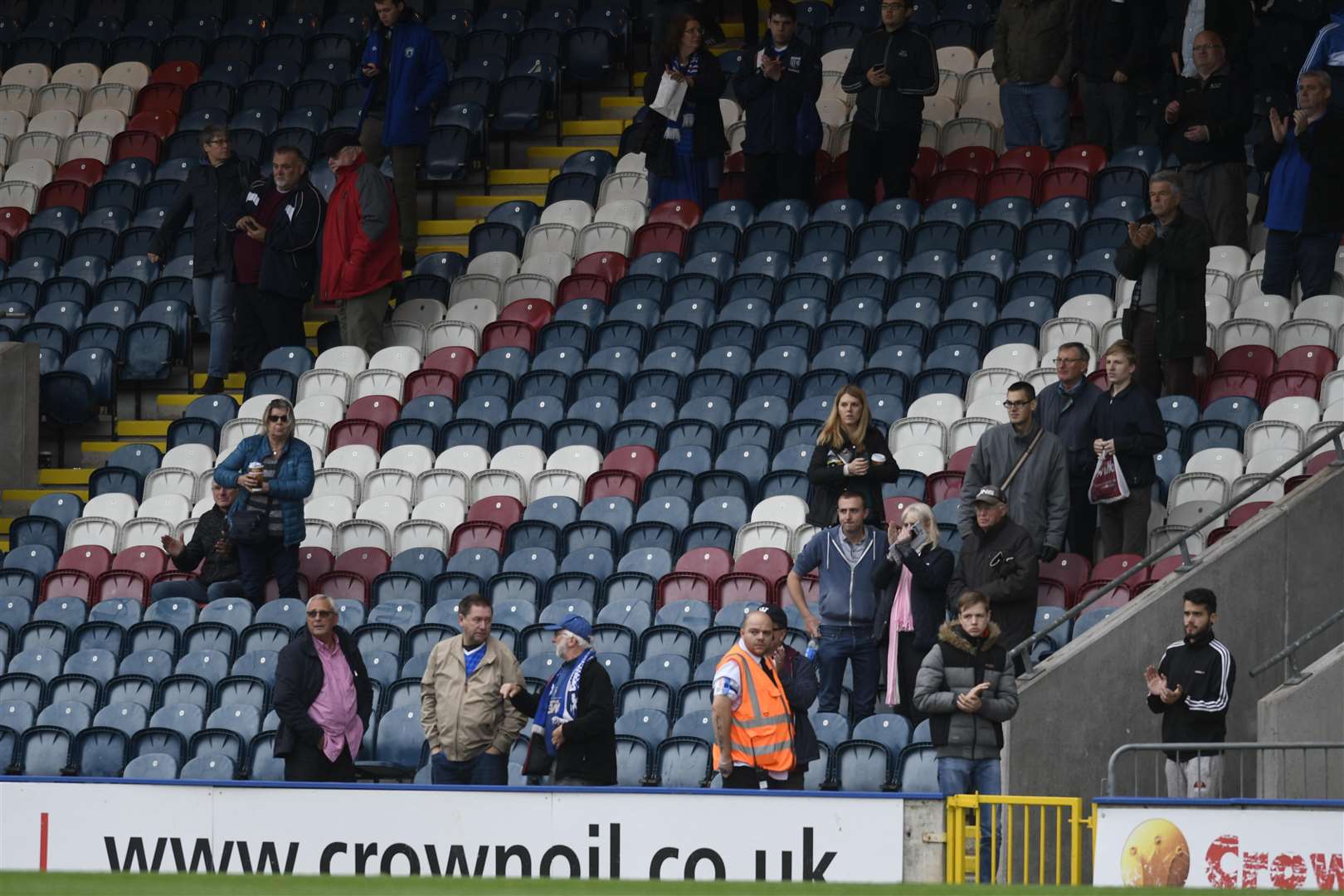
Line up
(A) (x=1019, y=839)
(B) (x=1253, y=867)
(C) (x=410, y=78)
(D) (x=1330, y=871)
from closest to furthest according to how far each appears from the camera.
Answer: (D) (x=1330, y=871), (B) (x=1253, y=867), (A) (x=1019, y=839), (C) (x=410, y=78)

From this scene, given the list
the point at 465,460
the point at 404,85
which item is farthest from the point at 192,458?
the point at 404,85

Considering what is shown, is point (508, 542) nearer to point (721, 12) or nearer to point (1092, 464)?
point (1092, 464)

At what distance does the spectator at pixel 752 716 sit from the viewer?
11.0 meters

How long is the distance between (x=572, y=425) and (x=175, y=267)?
4.86m

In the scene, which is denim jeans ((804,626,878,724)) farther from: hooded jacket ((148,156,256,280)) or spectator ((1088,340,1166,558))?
hooded jacket ((148,156,256,280))

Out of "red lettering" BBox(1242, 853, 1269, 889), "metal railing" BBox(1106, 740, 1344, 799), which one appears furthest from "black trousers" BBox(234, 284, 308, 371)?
"red lettering" BBox(1242, 853, 1269, 889)

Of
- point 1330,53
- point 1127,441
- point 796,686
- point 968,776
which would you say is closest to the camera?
point 968,776

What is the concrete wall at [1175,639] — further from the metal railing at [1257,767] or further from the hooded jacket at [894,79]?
the hooded jacket at [894,79]

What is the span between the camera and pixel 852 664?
A: 12398mm

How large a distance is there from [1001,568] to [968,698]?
4.86 ft

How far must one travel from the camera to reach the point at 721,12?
21250 millimetres

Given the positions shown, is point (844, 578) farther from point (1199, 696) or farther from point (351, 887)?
point (351, 887)

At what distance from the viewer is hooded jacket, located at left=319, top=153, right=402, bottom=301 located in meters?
Result: 17.2

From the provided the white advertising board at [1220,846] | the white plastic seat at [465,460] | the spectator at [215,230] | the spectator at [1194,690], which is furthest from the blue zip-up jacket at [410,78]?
the white advertising board at [1220,846]
